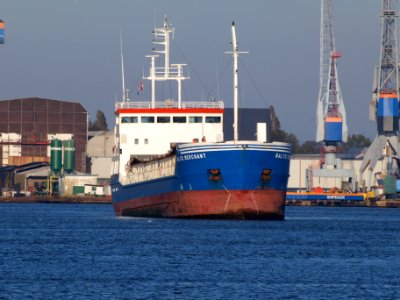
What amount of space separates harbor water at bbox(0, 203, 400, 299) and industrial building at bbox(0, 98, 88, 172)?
111 meters

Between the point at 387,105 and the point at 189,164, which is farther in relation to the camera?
the point at 387,105

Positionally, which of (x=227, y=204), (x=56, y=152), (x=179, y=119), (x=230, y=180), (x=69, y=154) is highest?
(x=56, y=152)

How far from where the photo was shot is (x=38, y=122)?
183125 mm

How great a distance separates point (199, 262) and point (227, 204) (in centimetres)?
2333

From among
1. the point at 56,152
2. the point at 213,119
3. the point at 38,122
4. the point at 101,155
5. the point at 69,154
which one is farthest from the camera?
the point at 101,155

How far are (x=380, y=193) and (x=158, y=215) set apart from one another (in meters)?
103

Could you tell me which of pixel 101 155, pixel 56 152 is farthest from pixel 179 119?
pixel 101 155

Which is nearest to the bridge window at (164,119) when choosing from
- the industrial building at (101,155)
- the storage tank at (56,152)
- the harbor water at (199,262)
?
the harbor water at (199,262)

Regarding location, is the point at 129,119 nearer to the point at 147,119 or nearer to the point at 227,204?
the point at 147,119

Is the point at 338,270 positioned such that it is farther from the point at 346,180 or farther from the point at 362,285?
the point at 346,180

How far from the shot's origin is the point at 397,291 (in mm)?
41719

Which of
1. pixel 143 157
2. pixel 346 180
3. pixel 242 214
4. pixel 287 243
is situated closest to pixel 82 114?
pixel 346 180

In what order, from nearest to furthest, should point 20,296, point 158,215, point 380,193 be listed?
point 20,296 → point 158,215 → point 380,193

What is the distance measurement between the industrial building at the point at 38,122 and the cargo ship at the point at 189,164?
92383mm
